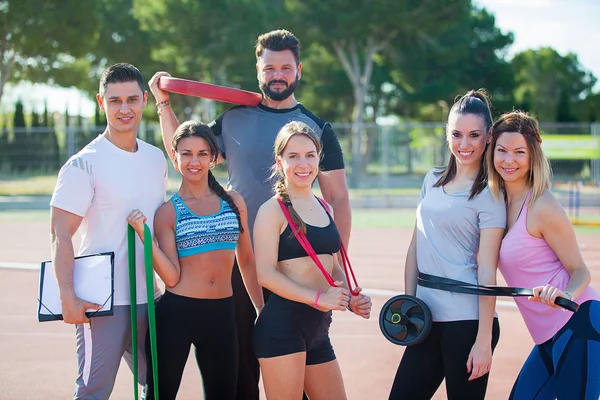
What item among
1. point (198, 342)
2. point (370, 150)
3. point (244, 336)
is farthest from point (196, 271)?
point (370, 150)

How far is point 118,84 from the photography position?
13.1 feet

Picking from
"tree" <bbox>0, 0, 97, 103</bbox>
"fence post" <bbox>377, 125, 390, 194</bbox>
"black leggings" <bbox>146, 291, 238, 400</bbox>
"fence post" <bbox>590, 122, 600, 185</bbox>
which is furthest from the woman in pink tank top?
"tree" <bbox>0, 0, 97, 103</bbox>

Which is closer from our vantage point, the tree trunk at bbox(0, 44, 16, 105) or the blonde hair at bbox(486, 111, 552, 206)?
the blonde hair at bbox(486, 111, 552, 206)

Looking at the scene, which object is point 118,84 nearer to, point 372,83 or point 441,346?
point 441,346

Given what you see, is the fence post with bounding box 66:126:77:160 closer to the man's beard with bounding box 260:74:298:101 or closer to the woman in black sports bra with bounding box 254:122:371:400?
the man's beard with bounding box 260:74:298:101

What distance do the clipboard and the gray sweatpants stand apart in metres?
0.12

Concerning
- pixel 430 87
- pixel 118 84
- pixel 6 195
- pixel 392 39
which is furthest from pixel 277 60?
pixel 430 87

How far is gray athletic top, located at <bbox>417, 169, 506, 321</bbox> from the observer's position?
3.72 meters

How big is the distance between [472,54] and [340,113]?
496 inches

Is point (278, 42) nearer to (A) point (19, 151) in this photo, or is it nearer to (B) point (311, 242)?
(B) point (311, 242)

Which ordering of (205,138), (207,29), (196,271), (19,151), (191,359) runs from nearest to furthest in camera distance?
(196,271), (205,138), (191,359), (19,151), (207,29)

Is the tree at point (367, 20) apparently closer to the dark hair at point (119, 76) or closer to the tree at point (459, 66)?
the tree at point (459, 66)

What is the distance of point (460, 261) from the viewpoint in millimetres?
3771

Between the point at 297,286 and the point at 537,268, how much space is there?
1233 mm
